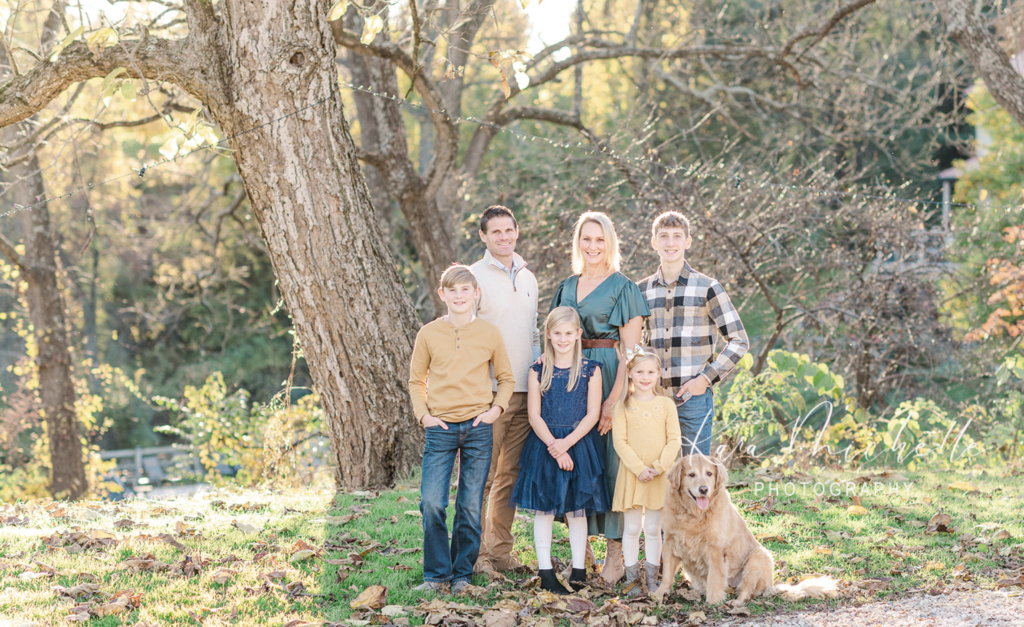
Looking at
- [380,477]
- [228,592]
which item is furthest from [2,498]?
[228,592]

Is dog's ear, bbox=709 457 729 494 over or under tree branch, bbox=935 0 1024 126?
under

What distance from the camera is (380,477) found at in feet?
20.9

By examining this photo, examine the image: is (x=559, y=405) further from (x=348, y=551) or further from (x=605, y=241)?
(x=348, y=551)

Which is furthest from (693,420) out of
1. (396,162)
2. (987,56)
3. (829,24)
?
(829,24)

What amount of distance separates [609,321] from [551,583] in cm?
125

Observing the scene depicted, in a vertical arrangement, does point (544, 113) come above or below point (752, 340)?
above

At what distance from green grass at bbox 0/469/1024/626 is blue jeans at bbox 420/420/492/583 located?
0.17 meters

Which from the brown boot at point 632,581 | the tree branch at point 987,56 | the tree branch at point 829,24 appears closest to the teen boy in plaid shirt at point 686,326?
the brown boot at point 632,581

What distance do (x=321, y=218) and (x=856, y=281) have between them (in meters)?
5.92

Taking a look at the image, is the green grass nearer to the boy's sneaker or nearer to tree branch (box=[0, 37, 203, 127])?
the boy's sneaker

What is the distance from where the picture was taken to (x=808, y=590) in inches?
152

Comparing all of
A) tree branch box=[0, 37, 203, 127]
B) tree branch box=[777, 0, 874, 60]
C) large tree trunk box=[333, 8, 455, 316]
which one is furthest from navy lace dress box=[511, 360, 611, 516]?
tree branch box=[777, 0, 874, 60]

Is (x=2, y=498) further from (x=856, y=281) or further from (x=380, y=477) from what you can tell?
(x=856, y=281)

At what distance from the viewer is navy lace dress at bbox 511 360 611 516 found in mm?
3885
